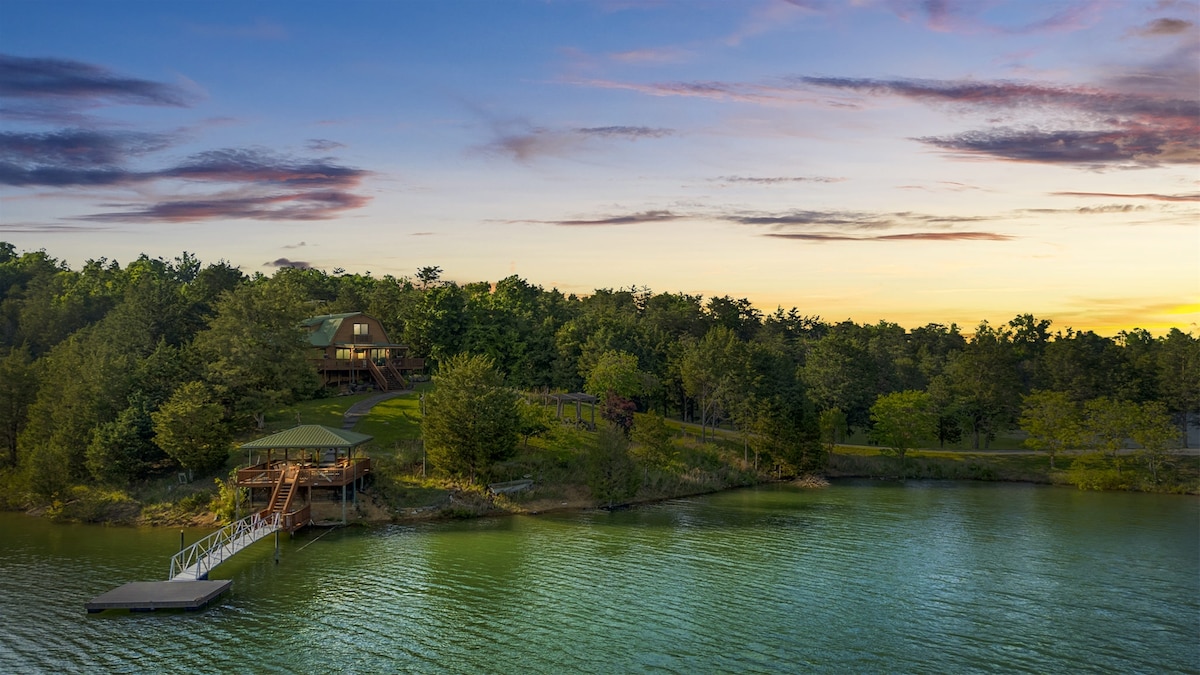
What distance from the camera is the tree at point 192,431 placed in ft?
203

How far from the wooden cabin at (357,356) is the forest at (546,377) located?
4.27 meters

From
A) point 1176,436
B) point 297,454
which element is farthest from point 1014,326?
point 297,454

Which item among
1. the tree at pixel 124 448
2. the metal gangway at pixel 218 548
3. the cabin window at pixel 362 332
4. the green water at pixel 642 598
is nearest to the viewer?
the green water at pixel 642 598

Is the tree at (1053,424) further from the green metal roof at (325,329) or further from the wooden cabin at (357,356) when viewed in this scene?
the green metal roof at (325,329)

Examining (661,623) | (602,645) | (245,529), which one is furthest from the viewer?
(245,529)

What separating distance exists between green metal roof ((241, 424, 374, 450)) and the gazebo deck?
65.6 inches

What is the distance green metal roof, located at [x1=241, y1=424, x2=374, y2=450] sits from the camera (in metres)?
57.5

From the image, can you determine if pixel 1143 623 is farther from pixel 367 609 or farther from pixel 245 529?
pixel 245 529

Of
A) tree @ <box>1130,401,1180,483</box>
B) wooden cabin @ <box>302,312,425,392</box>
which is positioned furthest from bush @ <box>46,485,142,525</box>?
tree @ <box>1130,401,1180,483</box>

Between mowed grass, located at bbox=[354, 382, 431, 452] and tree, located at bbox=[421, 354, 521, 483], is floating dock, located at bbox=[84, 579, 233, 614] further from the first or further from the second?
mowed grass, located at bbox=[354, 382, 431, 452]

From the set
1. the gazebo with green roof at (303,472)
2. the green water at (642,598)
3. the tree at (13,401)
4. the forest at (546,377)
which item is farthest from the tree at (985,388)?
the tree at (13,401)

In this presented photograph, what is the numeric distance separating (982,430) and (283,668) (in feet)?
314

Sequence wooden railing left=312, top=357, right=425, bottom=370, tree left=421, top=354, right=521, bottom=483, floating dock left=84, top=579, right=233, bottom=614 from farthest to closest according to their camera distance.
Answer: wooden railing left=312, top=357, right=425, bottom=370
tree left=421, top=354, right=521, bottom=483
floating dock left=84, top=579, right=233, bottom=614

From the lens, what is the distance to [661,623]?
120ft
